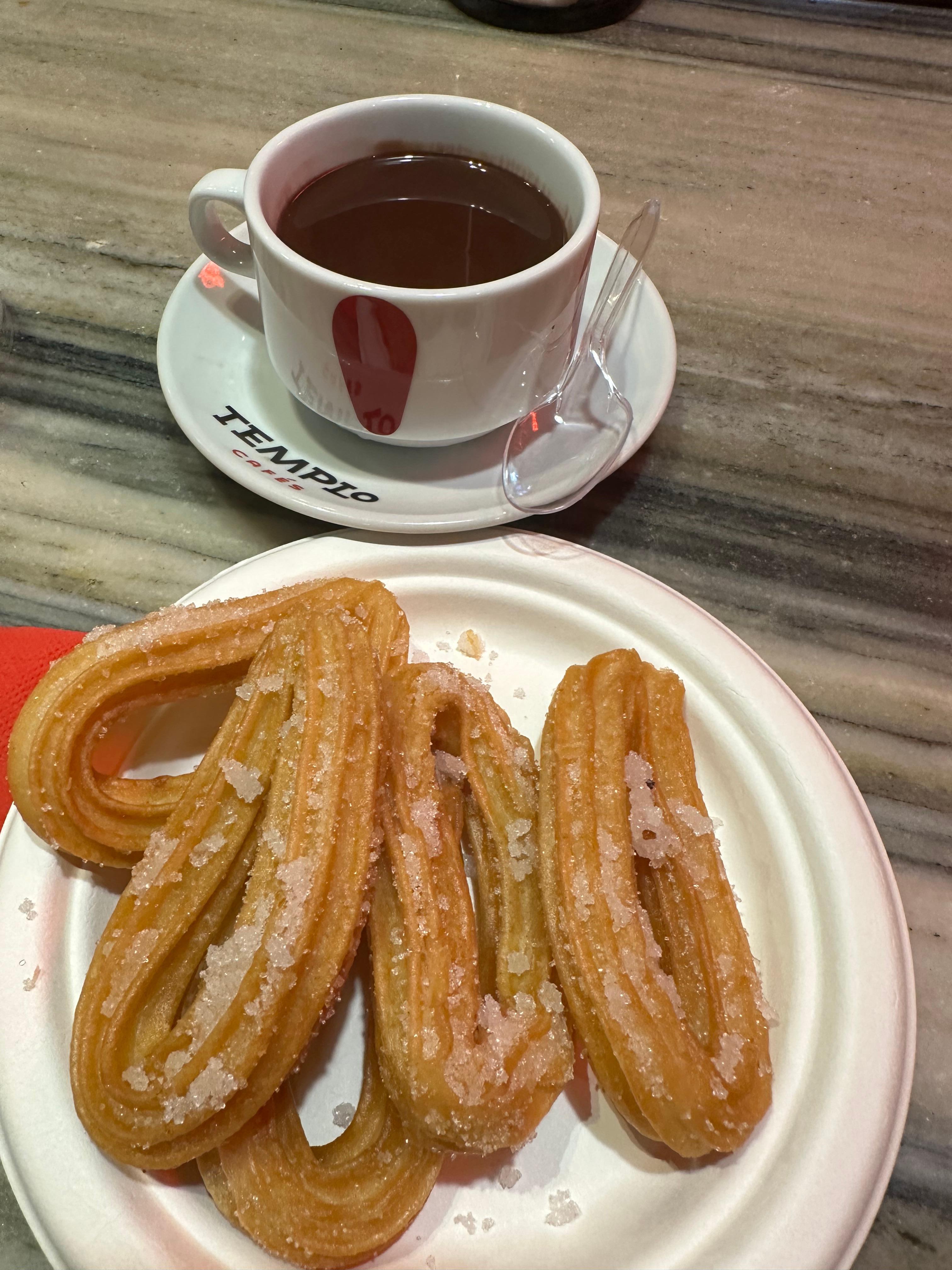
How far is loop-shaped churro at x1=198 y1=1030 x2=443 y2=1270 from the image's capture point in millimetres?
398

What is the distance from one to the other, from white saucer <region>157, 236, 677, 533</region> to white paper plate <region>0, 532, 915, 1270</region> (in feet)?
0.32

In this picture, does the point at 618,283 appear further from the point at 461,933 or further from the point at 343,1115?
the point at 343,1115

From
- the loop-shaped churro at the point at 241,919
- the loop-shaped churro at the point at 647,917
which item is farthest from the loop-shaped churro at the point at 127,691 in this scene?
the loop-shaped churro at the point at 647,917

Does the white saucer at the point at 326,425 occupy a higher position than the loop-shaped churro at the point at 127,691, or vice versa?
the white saucer at the point at 326,425

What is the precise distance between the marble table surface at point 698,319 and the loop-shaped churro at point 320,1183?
0.46 feet

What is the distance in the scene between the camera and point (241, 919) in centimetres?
42

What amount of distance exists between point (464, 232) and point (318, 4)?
874 mm

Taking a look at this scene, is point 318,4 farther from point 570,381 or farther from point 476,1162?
point 476,1162

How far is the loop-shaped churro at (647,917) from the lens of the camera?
16.0 inches

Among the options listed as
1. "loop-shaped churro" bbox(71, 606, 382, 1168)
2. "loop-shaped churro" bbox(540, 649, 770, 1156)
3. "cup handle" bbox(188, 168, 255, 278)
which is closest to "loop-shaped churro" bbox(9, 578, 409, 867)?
"loop-shaped churro" bbox(71, 606, 382, 1168)

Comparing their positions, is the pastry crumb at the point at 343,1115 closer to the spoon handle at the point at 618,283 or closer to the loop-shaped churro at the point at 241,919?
the loop-shaped churro at the point at 241,919

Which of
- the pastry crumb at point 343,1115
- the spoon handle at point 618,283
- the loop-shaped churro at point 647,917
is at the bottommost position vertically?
the pastry crumb at point 343,1115

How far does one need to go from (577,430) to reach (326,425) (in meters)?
0.21

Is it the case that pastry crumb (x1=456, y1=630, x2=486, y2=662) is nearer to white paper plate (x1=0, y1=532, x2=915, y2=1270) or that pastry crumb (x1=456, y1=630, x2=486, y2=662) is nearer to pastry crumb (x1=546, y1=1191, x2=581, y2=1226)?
white paper plate (x1=0, y1=532, x2=915, y2=1270)
